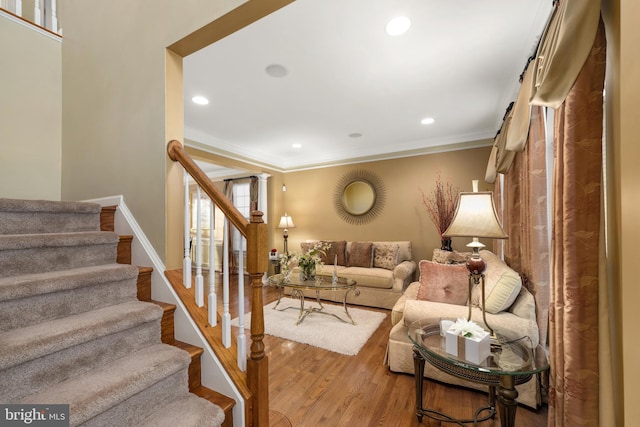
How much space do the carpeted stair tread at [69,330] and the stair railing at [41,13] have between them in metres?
2.50

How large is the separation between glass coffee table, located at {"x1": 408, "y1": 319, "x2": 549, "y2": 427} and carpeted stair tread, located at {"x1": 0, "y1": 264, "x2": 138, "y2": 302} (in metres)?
1.80

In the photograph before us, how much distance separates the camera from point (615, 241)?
94cm

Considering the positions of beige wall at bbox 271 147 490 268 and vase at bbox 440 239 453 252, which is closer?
vase at bbox 440 239 453 252

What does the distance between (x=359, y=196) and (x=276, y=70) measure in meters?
3.12

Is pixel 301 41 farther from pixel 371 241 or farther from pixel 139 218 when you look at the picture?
pixel 371 241

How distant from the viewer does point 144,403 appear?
3.77 ft

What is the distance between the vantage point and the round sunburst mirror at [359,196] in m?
5.02

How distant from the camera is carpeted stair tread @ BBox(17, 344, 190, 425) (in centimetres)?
97

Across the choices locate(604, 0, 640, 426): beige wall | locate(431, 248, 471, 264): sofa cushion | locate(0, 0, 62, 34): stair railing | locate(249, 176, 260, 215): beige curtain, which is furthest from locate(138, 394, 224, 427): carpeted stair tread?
locate(249, 176, 260, 215): beige curtain

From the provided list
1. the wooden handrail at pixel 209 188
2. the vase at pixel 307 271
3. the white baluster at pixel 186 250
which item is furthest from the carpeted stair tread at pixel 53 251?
the vase at pixel 307 271

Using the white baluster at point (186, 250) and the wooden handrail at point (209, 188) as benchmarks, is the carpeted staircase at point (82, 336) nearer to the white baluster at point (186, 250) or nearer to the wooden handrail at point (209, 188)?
the white baluster at point (186, 250)

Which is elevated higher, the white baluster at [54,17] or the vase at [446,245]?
the white baluster at [54,17]

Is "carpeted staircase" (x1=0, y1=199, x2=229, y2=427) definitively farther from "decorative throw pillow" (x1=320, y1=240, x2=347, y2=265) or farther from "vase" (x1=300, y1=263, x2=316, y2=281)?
"decorative throw pillow" (x1=320, y1=240, x2=347, y2=265)

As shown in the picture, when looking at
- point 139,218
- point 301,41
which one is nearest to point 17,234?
point 139,218
